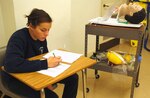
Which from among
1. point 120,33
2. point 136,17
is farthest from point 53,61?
point 136,17

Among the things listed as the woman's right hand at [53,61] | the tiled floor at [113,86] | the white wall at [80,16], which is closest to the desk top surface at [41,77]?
the woman's right hand at [53,61]

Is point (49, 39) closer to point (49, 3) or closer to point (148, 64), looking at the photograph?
point (49, 3)

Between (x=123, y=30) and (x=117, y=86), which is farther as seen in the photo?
(x=117, y=86)

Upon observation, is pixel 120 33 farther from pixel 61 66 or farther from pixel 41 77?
pixel 41 77

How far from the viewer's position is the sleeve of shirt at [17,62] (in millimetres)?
1352

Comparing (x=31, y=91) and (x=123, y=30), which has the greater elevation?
(x=123, y=30)

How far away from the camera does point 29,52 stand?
162 centimetres

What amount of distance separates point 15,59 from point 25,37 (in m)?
0.24

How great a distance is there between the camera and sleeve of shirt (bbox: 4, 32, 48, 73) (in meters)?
1.35

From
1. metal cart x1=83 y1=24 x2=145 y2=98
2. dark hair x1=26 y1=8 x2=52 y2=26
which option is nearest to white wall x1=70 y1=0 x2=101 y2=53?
metal cart x1=83 y1=24 x2=145 y2=98

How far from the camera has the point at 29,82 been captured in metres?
1.24

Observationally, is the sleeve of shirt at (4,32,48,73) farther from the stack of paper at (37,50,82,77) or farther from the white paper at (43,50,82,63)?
the white paper at (43,50,82,63)

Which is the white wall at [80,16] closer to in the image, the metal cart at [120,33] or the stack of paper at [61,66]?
the metal cart at [120,33]

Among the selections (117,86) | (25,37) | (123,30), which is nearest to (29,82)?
(25,37)
